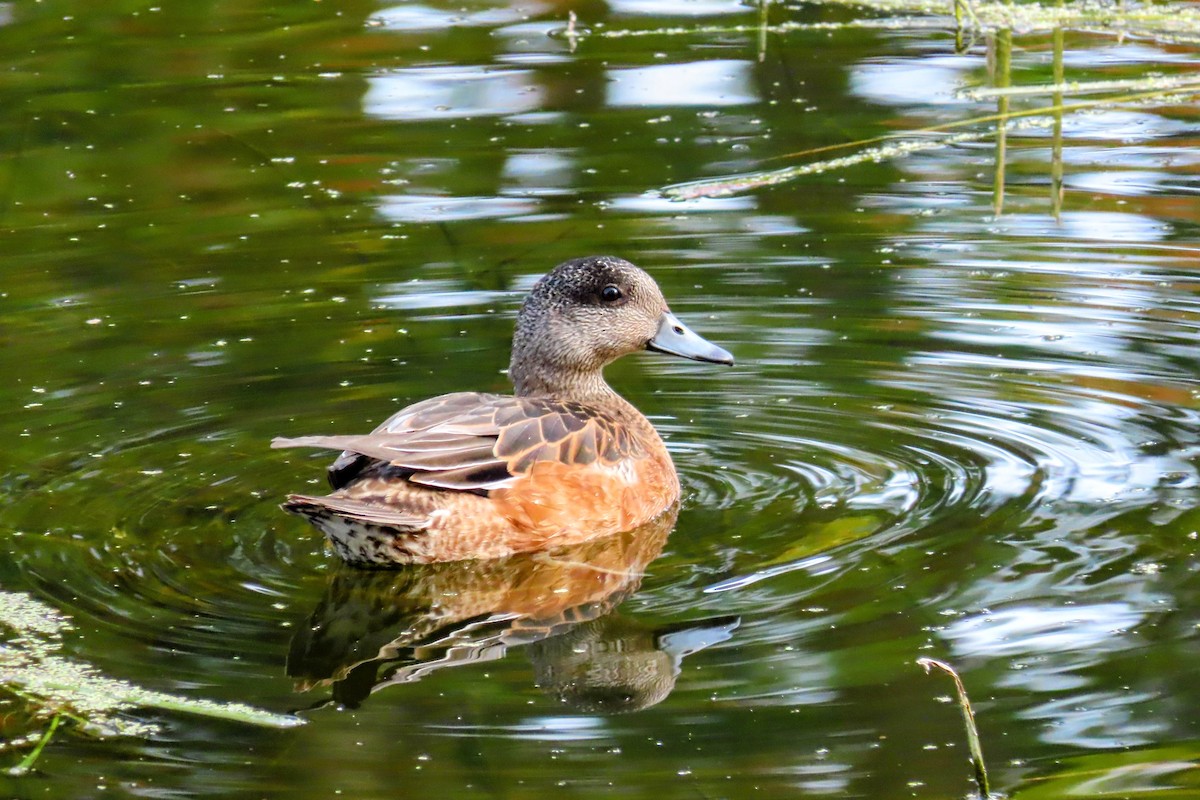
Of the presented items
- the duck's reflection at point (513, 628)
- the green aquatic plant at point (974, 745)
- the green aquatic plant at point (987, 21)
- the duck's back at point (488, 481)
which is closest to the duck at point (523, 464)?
the duck's back at point (488, 481)

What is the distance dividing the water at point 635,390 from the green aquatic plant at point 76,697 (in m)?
0.05

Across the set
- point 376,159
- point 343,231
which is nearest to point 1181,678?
point 343,231

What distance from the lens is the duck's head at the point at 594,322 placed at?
23.2ft

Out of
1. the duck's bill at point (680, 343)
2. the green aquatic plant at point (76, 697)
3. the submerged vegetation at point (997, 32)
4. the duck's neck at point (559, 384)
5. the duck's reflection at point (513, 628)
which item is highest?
the submerged vegetation at point (997, 32)

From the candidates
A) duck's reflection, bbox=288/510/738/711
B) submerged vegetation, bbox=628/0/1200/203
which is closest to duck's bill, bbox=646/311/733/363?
duck's reflection, bbox=288/510/738/711

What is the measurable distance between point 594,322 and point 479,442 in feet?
3.53

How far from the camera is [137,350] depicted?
26.2ft

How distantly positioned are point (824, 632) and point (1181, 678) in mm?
959

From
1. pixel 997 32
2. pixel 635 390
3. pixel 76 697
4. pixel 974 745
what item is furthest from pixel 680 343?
pixel 997 32

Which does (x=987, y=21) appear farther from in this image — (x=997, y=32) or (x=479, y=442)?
(x=479, y=442)

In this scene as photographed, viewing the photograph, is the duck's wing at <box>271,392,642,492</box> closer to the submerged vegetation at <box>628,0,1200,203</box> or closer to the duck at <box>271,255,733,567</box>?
the duck at <box>271,255,733,567</box>

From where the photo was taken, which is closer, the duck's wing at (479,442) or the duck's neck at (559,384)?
the duck's wing at (479,442)

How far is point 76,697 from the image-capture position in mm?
4816

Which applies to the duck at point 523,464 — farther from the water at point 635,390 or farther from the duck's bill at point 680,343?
the water at point 635,390
